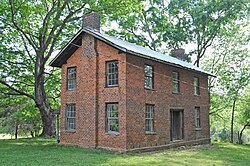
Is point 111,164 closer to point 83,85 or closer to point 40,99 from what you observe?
point 83,85

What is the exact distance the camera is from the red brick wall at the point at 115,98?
15961mm

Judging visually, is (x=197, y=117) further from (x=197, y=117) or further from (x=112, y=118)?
(x=112, y=118)

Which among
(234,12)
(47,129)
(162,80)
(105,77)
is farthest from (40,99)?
(234,12)

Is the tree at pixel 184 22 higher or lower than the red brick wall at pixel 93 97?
higher

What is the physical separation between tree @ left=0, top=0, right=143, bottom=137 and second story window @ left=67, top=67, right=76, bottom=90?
11.1ft

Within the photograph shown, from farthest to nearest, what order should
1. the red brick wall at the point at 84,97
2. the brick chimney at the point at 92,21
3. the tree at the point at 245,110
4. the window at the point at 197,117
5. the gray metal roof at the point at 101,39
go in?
the tree at the point at 245,110, the window at the point at 197,117, the brick chimney at the point at 92,21, the red brick wall at the point at 84,97, the gray metal roof at the point at 101,39

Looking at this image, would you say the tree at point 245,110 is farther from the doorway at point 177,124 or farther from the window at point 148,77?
the window at point 148,77

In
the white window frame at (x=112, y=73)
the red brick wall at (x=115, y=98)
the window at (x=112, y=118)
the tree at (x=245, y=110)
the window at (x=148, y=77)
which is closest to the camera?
the red brick wall at (x=115, y=98)

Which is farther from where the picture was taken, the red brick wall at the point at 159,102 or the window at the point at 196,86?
the window at the point at 196,86

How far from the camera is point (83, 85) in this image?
59.3 ft

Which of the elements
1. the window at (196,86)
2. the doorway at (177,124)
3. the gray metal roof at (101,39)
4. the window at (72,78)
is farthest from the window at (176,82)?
the window at (72,78)

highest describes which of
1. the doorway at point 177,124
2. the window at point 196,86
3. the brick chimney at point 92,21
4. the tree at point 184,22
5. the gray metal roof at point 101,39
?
the tree at point 184,22

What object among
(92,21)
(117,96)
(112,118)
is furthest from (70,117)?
(92,21)

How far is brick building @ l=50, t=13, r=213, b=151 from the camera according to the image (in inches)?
634
